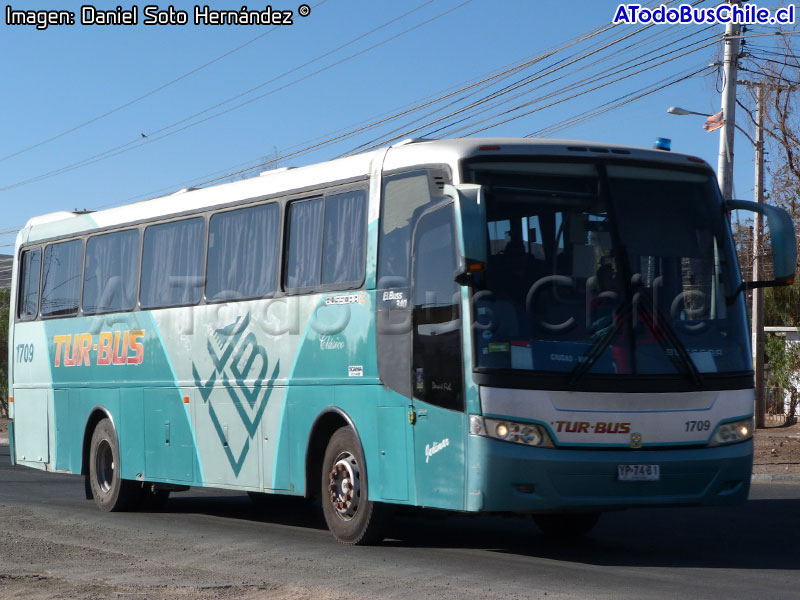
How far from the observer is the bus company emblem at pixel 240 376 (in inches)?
513

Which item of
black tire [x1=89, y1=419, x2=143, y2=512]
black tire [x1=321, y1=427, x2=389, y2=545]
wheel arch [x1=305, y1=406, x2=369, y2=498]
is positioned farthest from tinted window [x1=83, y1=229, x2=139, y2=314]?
black tire [x1=321, y1=427, x2=389, y2=545]

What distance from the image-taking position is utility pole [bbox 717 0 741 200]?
22.7 meters

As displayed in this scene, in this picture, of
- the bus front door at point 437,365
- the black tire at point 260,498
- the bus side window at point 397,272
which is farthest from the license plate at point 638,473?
the black tire at point 260,498

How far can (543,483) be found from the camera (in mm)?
9703

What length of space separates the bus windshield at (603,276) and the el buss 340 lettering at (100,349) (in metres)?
6.55

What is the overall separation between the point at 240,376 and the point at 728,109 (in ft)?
42.8

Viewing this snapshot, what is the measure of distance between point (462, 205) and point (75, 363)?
28.9 feet

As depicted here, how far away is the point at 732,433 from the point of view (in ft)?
33.9

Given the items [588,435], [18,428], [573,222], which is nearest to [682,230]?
[573,222]

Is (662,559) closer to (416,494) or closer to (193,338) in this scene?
(416,494)

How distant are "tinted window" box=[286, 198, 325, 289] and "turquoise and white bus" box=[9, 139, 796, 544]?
0.02m

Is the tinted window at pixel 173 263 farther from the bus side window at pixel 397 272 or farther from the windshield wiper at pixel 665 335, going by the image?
the windshield wiper at pixel 665 335

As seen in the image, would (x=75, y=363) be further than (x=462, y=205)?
Yes

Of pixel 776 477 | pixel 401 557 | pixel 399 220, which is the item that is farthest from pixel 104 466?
pixel 776 477
